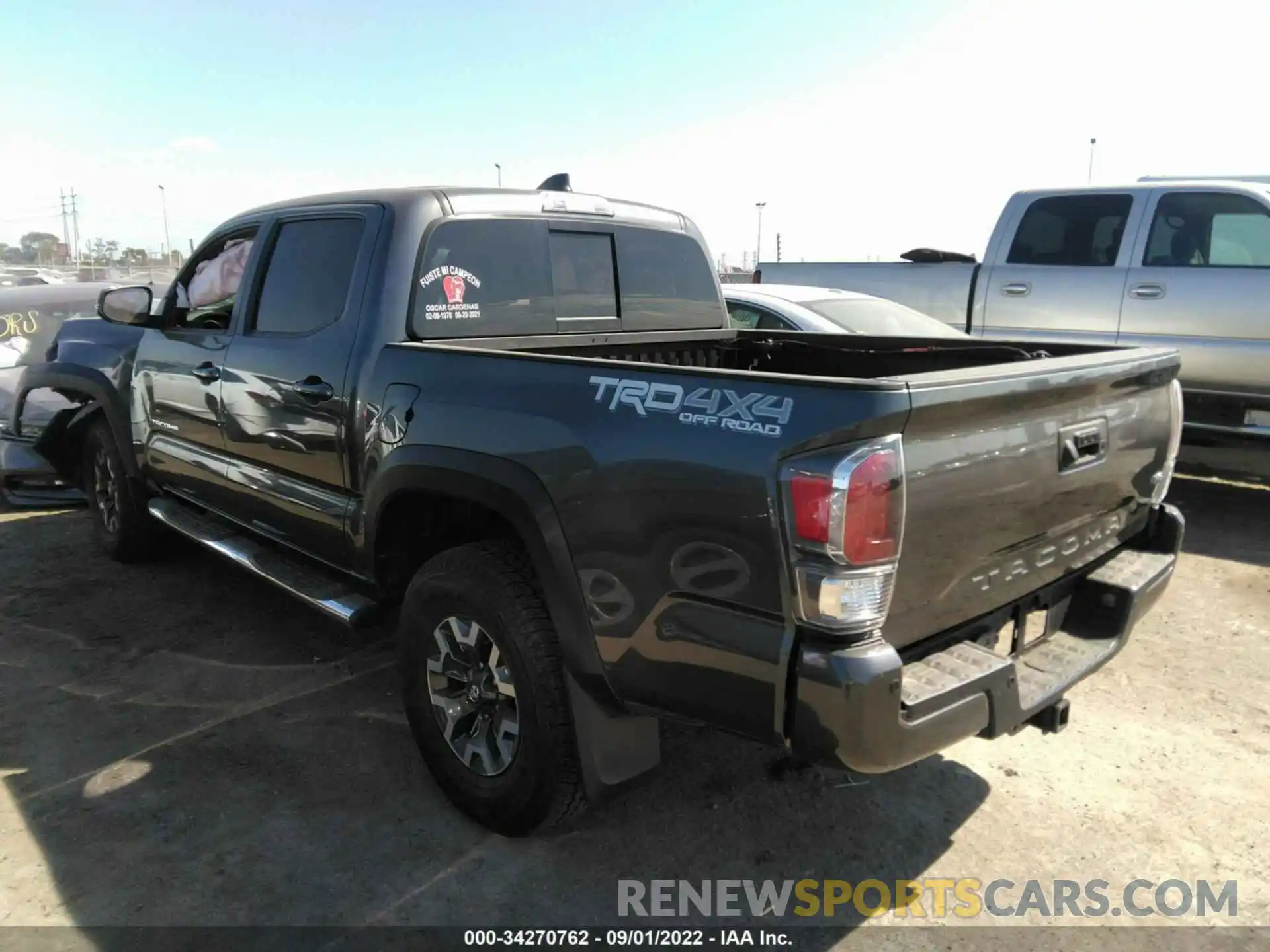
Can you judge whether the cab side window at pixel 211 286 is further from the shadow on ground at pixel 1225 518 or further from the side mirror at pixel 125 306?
the shadow on ground at pixel 1225 518

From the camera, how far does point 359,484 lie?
3320 millimetres

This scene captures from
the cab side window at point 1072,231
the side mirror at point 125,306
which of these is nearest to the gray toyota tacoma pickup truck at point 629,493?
the side mirror at point 125,306

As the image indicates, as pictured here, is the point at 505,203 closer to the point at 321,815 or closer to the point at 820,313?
the point at 321,815

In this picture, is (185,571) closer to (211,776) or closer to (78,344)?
(78,344)

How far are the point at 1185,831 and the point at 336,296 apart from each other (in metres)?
3.48

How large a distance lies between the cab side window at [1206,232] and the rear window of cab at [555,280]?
425 cm

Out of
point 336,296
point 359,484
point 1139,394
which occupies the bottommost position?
point 359,484

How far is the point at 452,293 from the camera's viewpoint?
341 centimetres

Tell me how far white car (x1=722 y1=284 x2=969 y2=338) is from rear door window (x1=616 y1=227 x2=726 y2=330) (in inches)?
70.8

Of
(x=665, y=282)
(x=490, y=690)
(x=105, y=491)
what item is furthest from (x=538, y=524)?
(x=105, y=491)

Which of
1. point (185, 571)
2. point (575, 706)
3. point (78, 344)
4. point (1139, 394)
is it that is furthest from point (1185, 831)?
point (78, 344)

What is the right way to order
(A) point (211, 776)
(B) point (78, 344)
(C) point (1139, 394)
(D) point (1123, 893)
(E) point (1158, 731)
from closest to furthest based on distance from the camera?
(D) point (1123, 893), (C) point (1139, 394), (A) point (211, 776), (E) point (1158, 731), (B) point (78, 344)

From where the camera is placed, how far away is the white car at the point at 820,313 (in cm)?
641

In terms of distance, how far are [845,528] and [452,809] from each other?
1.85 m
